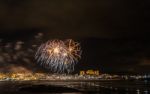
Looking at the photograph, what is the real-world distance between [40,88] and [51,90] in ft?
14.2

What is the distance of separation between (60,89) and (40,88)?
248 inches

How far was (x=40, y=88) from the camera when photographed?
9756 centimetres

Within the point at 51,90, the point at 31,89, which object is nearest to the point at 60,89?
the point at 51,90

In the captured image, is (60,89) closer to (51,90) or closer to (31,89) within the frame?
(51,90)

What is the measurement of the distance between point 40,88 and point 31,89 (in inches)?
119

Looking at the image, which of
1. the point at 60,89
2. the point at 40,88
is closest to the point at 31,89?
the point at 40,88

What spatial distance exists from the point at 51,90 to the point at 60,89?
128 inches

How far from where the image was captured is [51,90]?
95.2 metres

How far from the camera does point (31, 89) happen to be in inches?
3868

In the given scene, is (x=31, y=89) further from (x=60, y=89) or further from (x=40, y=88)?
(x=60, y=89)
